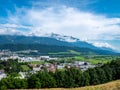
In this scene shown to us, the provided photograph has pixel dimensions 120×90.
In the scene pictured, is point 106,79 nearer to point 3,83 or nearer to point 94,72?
point 94,72

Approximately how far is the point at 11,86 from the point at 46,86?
8577 millimetres

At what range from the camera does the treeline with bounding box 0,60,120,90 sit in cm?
6262

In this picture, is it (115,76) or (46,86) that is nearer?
(46,86)

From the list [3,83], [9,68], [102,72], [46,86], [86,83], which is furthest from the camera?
[9,68]

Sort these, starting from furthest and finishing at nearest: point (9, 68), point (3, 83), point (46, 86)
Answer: point (9, 68) → point (46, 86) → point (3, 83)

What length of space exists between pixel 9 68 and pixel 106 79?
78.4 metres

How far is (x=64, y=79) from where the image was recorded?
68.2 m

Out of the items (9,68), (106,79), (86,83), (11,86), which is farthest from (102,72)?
(9,68)

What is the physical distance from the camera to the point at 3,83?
199 feet

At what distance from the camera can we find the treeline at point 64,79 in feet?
205

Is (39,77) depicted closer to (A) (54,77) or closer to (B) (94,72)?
(A) (54,77)

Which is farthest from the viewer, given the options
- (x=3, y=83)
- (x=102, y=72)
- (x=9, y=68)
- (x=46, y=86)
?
(x=9, y=68)

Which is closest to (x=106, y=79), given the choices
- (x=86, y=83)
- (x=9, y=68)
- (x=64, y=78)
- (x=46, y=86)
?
(x=86, y=83)

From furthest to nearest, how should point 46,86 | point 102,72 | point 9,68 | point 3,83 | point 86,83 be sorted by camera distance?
point 9,68 → point 102,72 → point 86,83 → point 46,86 → point 3,83
